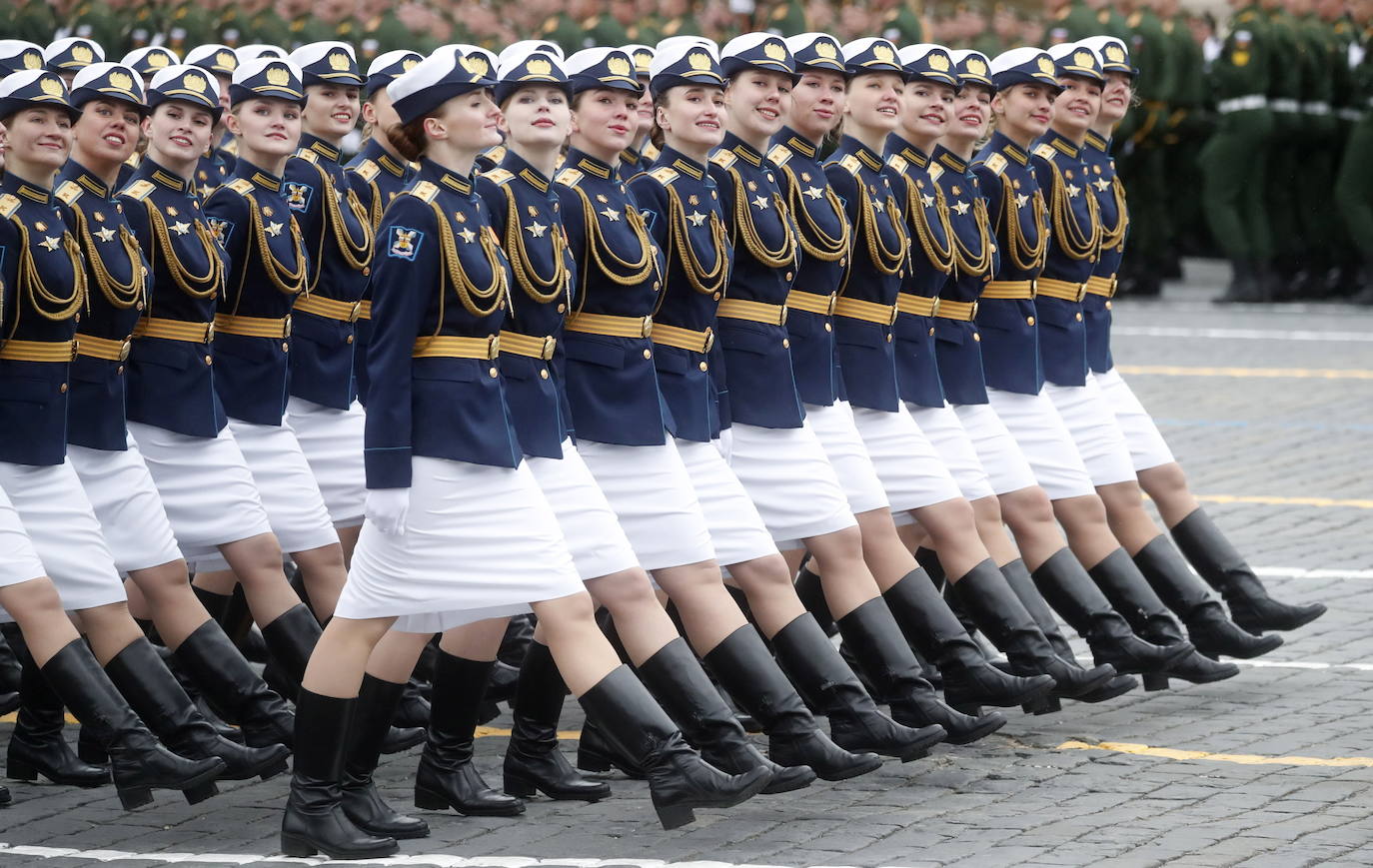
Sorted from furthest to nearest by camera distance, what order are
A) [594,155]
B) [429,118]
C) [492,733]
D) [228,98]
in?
[228,98] → [492,733] → [594,155] → [429,118]

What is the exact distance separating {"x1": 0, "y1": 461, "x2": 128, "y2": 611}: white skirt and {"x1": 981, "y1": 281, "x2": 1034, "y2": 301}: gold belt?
3.00m

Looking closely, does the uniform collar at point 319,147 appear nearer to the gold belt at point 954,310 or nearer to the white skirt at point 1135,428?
the gold belt at point 954,310

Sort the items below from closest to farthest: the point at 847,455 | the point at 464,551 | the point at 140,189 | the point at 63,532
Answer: the point at 464,551 → the point at 63,532 → the point at 140,189 → the point at 847,455

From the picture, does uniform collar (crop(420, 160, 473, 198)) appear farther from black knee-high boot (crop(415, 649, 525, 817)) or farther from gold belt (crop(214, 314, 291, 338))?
gold belt (crop(214, 314, 291, 338))

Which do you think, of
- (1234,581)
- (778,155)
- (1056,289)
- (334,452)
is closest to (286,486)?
(334,452)

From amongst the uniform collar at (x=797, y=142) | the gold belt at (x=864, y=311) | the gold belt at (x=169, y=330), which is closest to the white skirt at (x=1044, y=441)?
the gold belt at (x=864, y=311)

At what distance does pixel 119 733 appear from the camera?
6.26 metres

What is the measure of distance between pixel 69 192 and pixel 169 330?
552mm

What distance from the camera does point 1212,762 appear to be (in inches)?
275

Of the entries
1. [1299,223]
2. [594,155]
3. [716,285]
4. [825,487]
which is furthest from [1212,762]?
[1299,223]

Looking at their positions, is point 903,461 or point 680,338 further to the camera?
point 903,461

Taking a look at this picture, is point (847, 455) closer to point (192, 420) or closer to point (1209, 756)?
point (1209, 756)

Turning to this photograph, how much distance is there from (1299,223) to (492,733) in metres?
13.2

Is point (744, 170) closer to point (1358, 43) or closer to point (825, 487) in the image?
point (825, 487)
